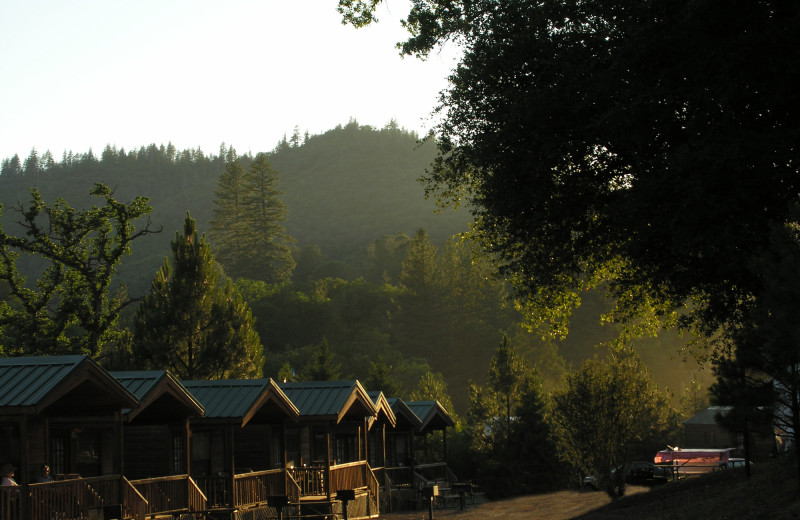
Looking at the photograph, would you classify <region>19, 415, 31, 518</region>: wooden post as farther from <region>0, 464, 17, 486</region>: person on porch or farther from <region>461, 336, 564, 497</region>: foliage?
<region>461, 336, 564, 497</region>: foliage

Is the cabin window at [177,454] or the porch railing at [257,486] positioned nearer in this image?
the porch railing at [257,486]

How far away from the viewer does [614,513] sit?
83.0ft

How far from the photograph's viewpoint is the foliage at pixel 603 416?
33219 mm

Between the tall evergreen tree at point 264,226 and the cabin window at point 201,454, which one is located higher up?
the tall evergreen tree at point 264,226

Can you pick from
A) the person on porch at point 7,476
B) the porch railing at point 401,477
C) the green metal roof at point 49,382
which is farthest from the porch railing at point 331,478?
the person on porch at point 7,476

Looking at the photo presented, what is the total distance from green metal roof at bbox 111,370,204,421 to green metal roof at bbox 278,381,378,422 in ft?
23.5

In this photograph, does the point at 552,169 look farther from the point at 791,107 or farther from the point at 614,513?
the point at 614,513

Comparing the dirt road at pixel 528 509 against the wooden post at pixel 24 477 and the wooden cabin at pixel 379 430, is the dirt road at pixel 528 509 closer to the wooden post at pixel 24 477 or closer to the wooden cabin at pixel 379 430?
the wooden cabin at pixel 379 430

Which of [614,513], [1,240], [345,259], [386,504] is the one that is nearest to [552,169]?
[614,513]

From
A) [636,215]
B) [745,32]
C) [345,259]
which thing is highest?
[345,259]

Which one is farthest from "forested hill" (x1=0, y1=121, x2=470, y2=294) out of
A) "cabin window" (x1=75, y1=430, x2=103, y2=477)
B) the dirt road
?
"cabin window" (x1=75, y1=430, x2=103, y2=477)

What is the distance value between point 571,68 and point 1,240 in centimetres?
3365

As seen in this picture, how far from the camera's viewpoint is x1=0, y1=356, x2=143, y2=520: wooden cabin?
52.1 ft

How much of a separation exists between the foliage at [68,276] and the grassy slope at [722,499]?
1068 inches
